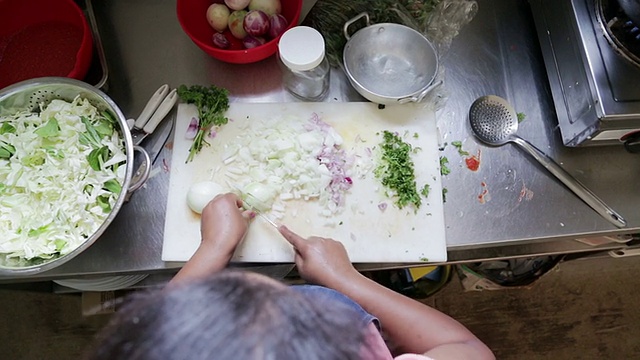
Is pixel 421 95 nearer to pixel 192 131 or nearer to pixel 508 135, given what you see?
pixel 508 135

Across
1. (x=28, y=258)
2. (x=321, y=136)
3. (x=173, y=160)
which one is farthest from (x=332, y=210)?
(x=28, y=258)

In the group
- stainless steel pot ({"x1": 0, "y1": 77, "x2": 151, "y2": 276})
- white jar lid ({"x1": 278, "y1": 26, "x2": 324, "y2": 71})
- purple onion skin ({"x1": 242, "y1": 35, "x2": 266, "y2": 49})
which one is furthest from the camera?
purple onion skin ({"x1": 242, "y1": 35, "x2": 266, "y2": 49})

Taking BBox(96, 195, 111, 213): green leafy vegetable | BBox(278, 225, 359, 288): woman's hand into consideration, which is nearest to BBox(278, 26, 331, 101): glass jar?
BBox(278, 225, 359, 288): woman's hand

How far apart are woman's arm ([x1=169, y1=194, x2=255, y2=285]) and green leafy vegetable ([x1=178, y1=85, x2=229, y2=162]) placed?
15cm

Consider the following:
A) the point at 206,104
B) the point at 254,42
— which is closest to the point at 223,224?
the point at 206,104

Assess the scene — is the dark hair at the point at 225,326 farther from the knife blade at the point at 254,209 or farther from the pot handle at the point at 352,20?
the pot handle at the point at 352,20

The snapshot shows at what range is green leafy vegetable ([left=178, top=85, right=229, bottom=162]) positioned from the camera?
107cm

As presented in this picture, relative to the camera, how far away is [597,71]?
3.18 ft

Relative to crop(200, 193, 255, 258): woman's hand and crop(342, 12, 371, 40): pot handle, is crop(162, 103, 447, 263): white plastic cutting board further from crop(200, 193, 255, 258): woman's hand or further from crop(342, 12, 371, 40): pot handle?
crop(342, 12, 371, 40): pot handle

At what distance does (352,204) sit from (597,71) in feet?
1.79

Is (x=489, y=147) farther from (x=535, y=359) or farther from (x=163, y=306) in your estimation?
(x=535, y=359)

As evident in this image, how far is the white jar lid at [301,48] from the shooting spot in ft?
3.25

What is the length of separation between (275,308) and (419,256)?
1.68 feet

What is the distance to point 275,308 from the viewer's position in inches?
22.7
